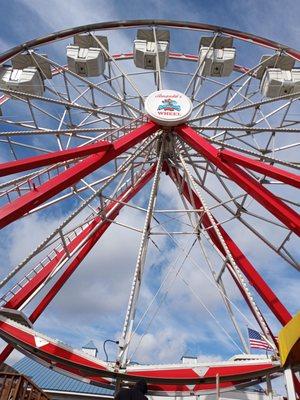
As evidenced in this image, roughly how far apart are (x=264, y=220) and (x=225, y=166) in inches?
92.9

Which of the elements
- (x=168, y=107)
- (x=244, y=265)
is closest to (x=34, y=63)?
(x=168, y=107)

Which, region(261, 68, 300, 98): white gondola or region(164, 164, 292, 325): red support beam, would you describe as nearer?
region(164, 164, 292, 325): red support beam

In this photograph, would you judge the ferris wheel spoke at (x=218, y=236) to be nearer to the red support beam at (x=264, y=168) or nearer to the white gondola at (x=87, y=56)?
the red support beam at (x=264, y=168)

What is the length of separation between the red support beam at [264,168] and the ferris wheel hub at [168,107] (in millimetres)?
1959

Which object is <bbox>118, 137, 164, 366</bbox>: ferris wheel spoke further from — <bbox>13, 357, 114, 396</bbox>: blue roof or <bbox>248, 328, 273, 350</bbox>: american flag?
<bbox>13, 357, 114, 396</bbox>: blue roof

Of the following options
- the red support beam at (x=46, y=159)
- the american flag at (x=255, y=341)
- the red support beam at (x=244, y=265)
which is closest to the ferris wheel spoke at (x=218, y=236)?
the red support beam at (x=244, y=265)

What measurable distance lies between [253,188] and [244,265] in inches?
95.9

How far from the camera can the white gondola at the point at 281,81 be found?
49.4 feet

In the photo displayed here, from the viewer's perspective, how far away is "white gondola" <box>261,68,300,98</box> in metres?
15.1

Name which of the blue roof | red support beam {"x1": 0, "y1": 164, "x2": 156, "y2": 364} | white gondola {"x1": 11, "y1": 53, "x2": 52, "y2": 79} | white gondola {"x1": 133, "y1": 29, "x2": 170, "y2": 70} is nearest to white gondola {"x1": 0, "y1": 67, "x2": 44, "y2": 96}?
white gondola {"x1": 11, "y1": 53, "x2": 52, "y2": 79}

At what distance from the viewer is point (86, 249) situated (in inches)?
527

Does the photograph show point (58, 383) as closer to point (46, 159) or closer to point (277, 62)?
point (46, 159)

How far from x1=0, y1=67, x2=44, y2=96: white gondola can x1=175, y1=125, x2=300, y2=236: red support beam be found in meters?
6.28

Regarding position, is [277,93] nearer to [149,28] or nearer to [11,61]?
[149,28]
